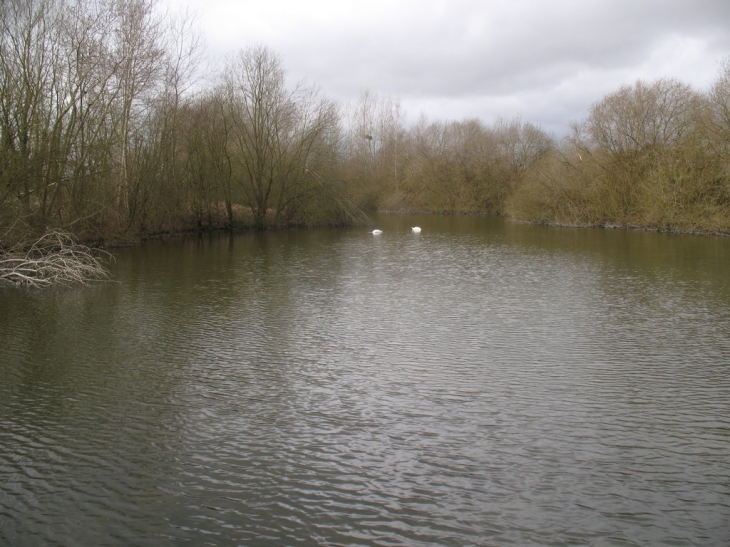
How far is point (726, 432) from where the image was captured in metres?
5.27

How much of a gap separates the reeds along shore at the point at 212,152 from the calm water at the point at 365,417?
Answer: 19.6 feet

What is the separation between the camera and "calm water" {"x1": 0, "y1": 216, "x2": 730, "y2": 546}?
3.93 meters

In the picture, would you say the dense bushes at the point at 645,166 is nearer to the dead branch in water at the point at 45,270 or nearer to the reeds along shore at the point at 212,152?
the reeds along shore at the point at 212,152

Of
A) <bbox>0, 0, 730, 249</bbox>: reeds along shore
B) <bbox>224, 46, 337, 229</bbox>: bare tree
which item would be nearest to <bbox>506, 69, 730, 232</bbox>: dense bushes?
<bbox>0, 0, 730, 249</bbox>: reeds along shore

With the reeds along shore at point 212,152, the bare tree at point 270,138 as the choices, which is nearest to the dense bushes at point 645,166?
the reeds along shore at point 212,152

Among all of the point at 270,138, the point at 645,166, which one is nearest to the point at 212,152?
the point at 270,138

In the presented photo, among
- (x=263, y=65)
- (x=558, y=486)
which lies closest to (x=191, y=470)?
(x=558, y=486)

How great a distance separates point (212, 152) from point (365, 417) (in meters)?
23.4

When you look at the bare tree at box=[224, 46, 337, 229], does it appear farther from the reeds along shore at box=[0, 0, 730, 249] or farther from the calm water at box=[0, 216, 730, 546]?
the calm water at box=[0, 216, 730, 546]

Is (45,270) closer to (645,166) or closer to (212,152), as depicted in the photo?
(212,152)

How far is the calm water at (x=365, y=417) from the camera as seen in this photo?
3.93 meters

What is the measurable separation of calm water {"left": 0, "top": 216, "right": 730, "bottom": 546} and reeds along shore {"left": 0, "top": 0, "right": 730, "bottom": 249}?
5.96m

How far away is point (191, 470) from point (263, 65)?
27567 millimetres

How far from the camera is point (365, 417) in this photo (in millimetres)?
5629
